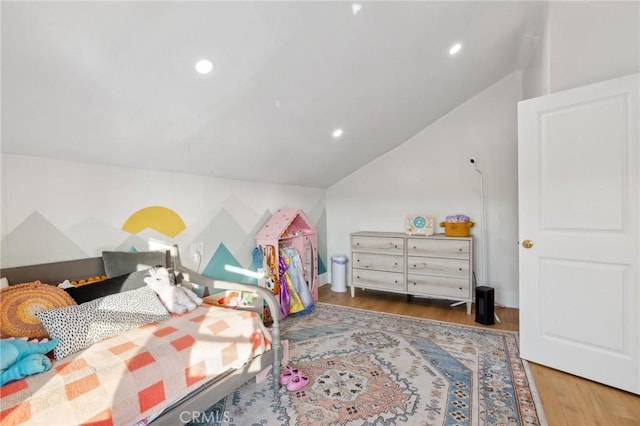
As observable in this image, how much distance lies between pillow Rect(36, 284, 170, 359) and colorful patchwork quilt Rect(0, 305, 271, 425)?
5 centimetres

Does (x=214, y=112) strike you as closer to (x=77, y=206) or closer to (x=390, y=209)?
A: (x=77, y=206)

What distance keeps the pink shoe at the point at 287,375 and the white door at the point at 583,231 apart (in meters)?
1.77

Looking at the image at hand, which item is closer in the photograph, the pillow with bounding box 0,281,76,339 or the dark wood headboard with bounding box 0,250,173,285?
the pillow with bounding box 0,281,76,339

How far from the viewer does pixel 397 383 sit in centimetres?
208

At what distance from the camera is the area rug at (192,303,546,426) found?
69.3 inches

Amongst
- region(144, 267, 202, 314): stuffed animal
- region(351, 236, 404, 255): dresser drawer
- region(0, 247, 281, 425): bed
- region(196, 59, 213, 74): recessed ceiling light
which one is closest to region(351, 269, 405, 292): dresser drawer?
region(351, 236, 404, 255): dresser drawer

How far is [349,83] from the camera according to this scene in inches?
93.7

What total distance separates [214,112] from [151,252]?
3.64 ft

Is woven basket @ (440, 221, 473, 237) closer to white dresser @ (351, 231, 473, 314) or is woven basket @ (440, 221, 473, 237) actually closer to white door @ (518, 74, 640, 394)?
white dresser @ (351, 231, 473, 314)

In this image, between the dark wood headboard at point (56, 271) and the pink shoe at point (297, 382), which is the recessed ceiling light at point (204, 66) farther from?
the pink shoe at point (297, 382)

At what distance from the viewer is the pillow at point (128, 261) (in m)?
2.06

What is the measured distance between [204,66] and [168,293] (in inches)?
55.6

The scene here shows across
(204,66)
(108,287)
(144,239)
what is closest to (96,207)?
(144,239)

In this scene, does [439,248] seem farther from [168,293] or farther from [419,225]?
[168,293]
